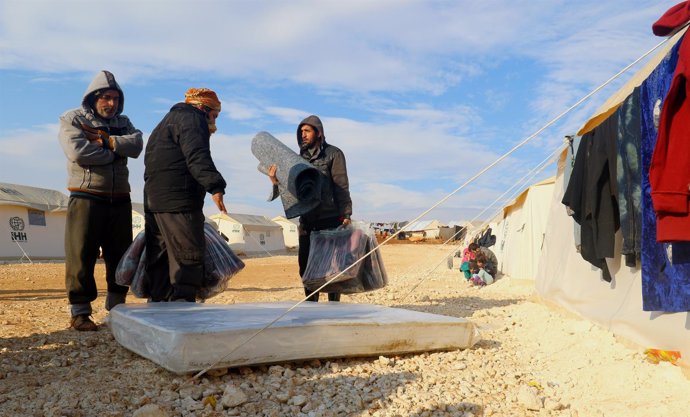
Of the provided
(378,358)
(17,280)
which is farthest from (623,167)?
(17,280)

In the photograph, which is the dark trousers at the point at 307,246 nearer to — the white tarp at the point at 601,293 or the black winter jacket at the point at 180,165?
the black winter jacket at the point at 180,165

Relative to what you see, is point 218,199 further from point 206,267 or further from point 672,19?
point 672,19

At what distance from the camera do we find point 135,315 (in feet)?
9.69

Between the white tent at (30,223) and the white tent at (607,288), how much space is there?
15465 mm

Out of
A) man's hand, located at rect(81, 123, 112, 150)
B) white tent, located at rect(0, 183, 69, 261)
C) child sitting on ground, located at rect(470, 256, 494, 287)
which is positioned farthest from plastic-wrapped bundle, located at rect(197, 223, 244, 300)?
white tent, located at rect(0, 183, 69, 261)

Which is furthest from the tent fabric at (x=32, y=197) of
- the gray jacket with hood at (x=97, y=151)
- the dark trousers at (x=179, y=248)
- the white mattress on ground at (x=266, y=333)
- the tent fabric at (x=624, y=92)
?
the tent fabric at (x=624, y=92)

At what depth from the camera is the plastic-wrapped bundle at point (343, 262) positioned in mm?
4281

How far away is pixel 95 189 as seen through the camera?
12.3 ft

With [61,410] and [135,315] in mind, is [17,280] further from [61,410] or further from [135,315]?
[61,410]

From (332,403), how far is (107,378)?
1048 mm

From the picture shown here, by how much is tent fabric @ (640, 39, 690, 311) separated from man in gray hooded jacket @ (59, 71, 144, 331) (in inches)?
125

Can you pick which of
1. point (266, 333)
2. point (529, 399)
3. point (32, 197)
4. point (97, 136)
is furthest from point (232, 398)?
point (32, 197)

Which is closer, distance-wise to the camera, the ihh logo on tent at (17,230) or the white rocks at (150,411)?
the white rocks at (150,411)

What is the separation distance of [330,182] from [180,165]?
4.45 ft
